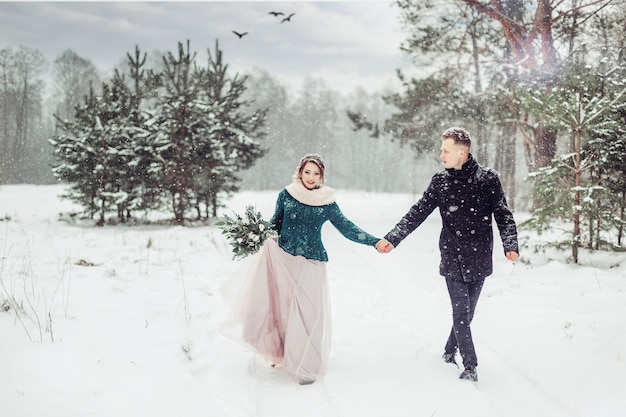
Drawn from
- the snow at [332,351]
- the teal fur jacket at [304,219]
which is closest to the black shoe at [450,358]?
the snow at [332,351]

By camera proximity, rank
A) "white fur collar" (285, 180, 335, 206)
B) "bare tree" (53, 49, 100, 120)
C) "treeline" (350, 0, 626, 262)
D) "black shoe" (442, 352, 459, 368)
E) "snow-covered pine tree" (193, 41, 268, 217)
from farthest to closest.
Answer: "bare tree" (53, 49, 100, 120) < "snow-covered pine tree" (193, 41, 268, 217) < "treeline" (350, 0, 626, 262) < "black shoe" (442, 352, 459, 368) < "white fur collar" (285, 180, 335, 206)

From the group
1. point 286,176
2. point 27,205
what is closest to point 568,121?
point 27,205

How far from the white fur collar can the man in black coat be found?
116 cm

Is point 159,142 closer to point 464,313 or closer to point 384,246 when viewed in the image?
point 384,246

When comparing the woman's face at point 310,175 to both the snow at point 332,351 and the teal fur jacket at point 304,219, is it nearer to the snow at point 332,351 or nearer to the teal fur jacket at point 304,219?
the teal fur jacket at point 304,219

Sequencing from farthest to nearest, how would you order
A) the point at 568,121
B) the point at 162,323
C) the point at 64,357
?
the point at 568,121, the point at 162,323, the point at 64,357

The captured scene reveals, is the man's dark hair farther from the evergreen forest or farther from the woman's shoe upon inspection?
the evergreen forest

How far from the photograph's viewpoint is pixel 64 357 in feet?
11.2

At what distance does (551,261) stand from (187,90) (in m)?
12.7

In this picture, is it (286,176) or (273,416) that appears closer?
(273,416)

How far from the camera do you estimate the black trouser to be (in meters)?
3.77

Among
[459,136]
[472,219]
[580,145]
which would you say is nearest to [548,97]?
[580,145]

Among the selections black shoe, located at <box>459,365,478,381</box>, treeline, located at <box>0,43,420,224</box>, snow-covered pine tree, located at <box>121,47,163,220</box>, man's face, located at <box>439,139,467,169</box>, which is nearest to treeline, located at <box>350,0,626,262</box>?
man's face, located at <box>439,139,467,169</box>

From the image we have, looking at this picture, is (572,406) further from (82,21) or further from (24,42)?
(82,21)
